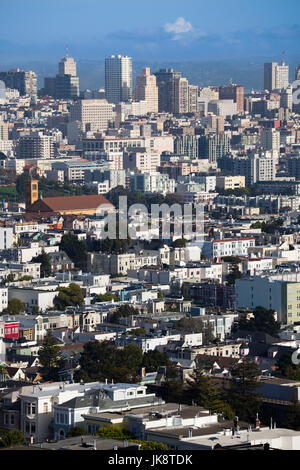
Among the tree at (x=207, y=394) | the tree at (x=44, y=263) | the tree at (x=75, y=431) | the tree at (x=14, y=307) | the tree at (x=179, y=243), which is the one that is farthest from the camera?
the tree at (x=179, y=243)

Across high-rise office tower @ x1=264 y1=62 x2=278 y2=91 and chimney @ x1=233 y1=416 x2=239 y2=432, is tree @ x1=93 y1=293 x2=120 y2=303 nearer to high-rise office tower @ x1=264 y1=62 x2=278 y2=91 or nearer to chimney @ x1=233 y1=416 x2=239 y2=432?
chimney @ x1=233 y1=416 x2=239 y2=432

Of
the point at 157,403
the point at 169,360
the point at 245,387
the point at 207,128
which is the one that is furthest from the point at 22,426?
the point at 207,128

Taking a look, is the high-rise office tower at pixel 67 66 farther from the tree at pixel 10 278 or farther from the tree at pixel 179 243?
the tree at pixel 10 278

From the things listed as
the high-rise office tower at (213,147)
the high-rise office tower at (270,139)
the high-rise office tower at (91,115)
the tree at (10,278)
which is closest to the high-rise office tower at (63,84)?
the high-rise office tower at (91,115)

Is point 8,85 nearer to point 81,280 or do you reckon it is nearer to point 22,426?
point 81,280

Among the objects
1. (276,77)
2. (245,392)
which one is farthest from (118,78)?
(245,392)

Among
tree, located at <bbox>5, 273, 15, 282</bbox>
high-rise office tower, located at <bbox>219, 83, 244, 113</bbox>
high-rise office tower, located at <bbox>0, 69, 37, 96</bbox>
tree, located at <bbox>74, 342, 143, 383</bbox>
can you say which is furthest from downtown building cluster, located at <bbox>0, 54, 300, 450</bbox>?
high-rise office tower, located at <bbox>0, 69, 37, 96</bbox>
